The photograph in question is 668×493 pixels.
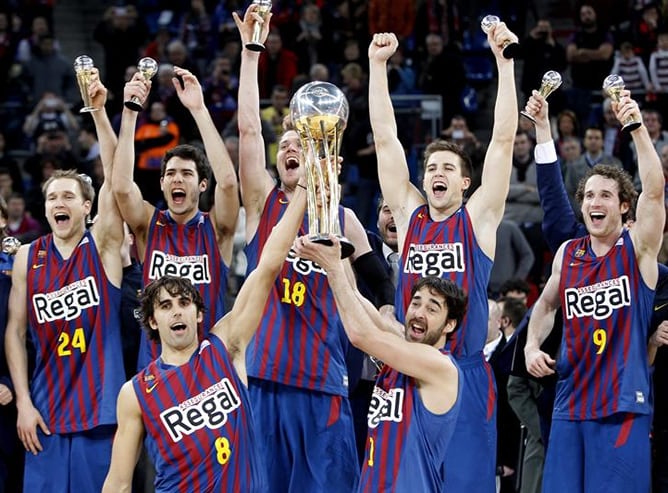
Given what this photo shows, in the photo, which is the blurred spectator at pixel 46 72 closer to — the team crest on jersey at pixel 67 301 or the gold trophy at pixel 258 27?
the team crest on jersey at pixel 67 301

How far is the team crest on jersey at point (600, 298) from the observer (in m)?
7.84

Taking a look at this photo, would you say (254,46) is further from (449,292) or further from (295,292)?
(449,292)

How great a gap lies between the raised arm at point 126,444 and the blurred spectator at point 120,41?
36.1 ft

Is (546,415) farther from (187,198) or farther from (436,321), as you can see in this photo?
(187,198)

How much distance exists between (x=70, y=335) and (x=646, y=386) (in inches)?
133

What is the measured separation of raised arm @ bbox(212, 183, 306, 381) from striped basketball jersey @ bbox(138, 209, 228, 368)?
1059mm

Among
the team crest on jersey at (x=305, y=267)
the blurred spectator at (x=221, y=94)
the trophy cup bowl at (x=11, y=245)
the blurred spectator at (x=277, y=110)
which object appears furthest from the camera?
the blurred spectator at (x=221, y=94)

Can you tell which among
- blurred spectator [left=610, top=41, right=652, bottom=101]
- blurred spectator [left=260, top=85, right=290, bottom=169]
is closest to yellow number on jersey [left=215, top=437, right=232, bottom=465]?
blurred spectator [left=260, top=85, right=290, bottom=169]

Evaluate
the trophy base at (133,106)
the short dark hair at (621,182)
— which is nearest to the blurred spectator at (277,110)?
the trophy base at (133,106)

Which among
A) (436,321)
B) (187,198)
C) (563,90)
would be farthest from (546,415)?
(563,90)

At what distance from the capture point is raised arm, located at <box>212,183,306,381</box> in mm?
6992

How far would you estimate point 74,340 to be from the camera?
823 cm

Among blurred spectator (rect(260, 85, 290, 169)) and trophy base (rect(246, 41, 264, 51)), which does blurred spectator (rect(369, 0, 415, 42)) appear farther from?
trophy base (rect(246, 41, 264, 51))

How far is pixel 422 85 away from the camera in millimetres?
16516
